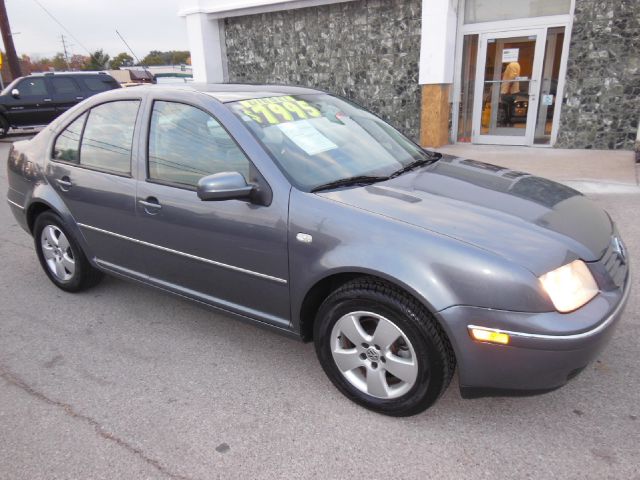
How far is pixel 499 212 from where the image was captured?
244 centimetres

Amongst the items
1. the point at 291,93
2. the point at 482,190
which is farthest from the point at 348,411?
the point at 291,93

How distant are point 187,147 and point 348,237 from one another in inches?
50.5

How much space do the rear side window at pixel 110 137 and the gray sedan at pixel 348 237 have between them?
0.01 meters

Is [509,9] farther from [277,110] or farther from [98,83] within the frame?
[98,83]

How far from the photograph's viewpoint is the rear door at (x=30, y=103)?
14695mm

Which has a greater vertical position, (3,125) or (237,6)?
(237,6)

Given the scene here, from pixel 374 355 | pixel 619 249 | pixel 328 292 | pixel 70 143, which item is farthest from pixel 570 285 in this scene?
pixel 70 143

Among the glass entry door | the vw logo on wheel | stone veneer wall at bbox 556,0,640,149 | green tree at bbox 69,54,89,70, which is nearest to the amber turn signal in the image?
the vw logo on wheel

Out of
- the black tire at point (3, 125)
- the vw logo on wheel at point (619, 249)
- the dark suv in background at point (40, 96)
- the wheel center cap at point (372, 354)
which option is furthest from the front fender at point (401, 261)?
the black tire at point (3, 125)

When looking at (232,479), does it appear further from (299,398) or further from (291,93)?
(291,93)

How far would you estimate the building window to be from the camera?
8.95 metres

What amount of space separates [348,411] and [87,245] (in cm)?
237

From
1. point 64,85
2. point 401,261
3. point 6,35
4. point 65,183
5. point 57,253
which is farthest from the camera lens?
point 6,35

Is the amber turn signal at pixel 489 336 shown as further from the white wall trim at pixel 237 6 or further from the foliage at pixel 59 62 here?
the foliage at pixel 59 62
